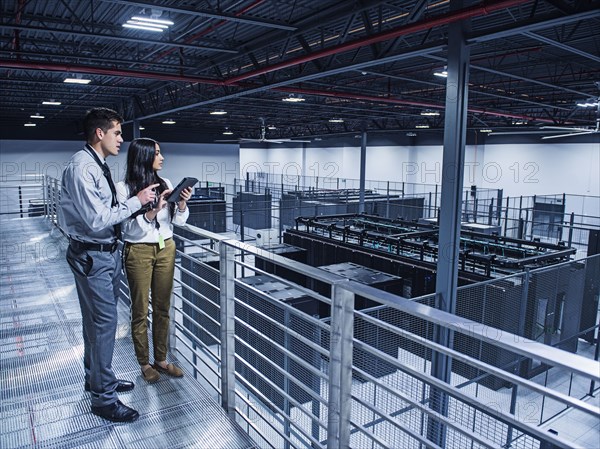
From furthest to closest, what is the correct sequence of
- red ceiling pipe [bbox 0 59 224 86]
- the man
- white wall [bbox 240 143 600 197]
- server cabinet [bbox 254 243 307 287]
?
1. white wall [bbox 240 143 600 197]
2. server cabinet [bbox 254 243 307 287]
3. red ceiling pipe [bbox 0 59 224 86]
4. the man

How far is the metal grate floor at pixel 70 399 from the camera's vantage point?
256 cm

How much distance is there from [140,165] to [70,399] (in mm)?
1624

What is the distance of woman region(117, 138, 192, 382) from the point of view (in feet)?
9.33

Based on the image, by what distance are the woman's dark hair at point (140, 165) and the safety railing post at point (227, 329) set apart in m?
0.66

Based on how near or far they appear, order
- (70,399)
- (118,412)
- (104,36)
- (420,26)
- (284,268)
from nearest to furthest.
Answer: (118,412)
(70,399)
(420,26)
(104,36)
(284,268)

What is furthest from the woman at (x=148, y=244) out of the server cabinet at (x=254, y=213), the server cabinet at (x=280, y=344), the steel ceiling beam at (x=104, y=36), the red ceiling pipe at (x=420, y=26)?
the server cabinet at (x=254, y=213)

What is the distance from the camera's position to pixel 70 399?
2.98 meters

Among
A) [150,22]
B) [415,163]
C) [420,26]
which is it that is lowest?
[415,163]

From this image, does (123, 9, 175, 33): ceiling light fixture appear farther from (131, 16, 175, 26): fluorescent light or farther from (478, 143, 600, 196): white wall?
(478, 143, 600, 196): white wall

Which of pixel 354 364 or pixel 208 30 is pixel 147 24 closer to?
pixel 208 30

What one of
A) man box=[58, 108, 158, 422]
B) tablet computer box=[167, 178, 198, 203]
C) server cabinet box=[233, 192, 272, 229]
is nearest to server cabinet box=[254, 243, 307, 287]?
tablet computer box=[167, 178, 198, 203]

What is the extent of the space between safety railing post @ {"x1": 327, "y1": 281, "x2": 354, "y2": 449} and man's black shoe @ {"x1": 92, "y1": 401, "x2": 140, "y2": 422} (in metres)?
1.36

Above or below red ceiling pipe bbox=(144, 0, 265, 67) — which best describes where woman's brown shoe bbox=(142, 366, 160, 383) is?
below

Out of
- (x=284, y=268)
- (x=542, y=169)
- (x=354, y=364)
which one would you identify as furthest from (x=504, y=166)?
(x=354, y=364)
